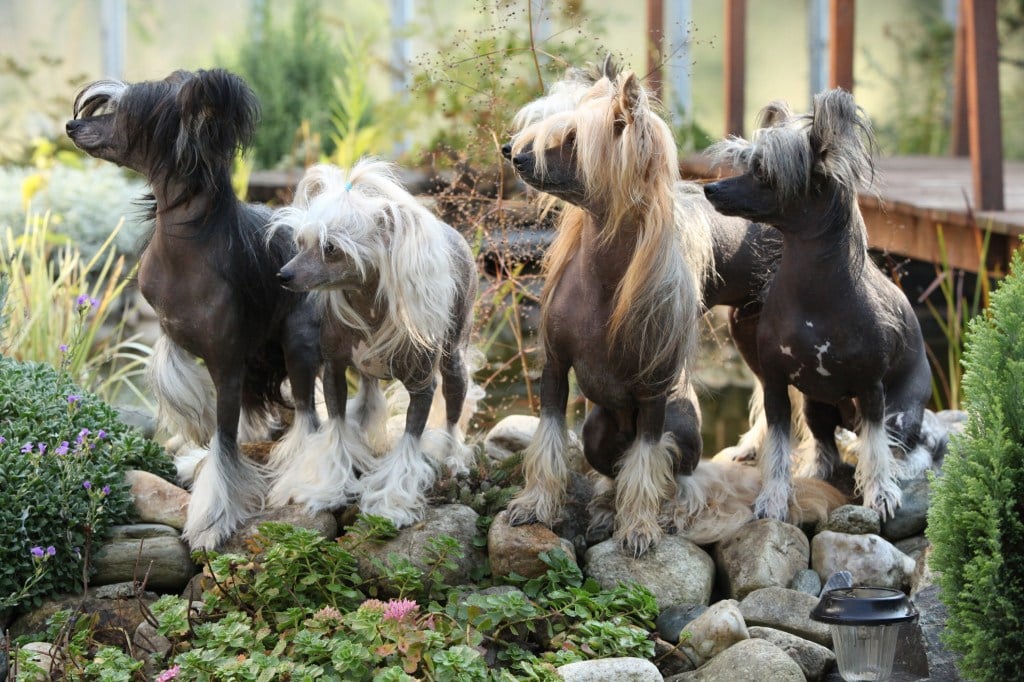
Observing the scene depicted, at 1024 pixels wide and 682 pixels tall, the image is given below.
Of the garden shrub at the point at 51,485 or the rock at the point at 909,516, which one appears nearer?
the garden shrub at the point at 51,485

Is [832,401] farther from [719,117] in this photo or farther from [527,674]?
[719,117]

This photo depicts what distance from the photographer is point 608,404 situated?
4.08 metres

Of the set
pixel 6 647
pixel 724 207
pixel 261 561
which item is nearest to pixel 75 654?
pixel 6 647

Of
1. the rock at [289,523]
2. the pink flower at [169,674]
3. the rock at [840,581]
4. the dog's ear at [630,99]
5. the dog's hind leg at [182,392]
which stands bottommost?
the pink flower at [169,674]

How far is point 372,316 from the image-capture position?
4.00 meters

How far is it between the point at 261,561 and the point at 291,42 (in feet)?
35.4

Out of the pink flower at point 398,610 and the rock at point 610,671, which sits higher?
the pink flower at point 398,610

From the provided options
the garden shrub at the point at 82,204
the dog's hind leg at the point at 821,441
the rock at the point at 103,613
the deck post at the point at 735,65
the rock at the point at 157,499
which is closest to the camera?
the rock at the point at 103,613

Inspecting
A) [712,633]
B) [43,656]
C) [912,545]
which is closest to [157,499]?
[43,656]

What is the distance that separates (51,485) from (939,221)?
5186 mm

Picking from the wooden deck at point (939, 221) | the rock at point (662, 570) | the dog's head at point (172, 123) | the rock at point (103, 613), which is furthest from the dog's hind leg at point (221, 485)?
the wooden deck at point (939, 221)

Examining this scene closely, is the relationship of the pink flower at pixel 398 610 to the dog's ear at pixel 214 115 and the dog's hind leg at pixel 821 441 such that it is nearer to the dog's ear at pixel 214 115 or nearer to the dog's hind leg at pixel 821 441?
the dog's ear at pixel 214 115

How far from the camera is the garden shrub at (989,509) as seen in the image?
304 cm

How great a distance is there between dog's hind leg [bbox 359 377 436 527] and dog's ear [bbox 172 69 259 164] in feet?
3.40
